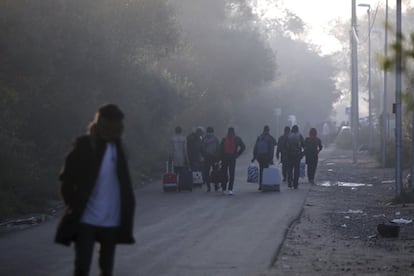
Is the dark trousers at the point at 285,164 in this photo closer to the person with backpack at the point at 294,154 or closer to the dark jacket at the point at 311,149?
the person with backpack at the point at 294,154

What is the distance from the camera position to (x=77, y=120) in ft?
84.3

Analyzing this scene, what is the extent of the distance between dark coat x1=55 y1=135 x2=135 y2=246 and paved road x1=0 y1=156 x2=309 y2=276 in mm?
3821

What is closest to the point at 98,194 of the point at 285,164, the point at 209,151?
the point at 209,151

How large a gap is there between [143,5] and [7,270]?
22.1 m

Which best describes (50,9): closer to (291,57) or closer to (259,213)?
(259,213)

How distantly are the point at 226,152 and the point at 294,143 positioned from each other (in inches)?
141

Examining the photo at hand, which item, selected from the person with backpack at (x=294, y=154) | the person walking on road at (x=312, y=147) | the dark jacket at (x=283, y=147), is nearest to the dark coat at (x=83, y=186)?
the person with backpack at (x=294, y=154)

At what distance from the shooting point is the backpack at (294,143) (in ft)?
91.7

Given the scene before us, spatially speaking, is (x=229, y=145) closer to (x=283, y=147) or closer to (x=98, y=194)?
(x=283, y=147)

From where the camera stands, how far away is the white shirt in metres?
7.85

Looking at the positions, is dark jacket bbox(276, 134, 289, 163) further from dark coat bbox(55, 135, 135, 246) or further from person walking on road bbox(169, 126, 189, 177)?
dark coat bbox(55, 135, 135, 246)

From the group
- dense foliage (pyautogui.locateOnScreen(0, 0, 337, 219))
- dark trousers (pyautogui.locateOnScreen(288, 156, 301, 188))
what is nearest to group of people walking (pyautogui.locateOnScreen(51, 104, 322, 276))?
dense foliage (pyautogui.locateOnScreen(0, 0, 337, 219))

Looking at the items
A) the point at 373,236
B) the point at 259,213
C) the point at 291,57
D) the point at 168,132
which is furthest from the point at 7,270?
the point at 291,57

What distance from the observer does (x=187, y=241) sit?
1495cm
